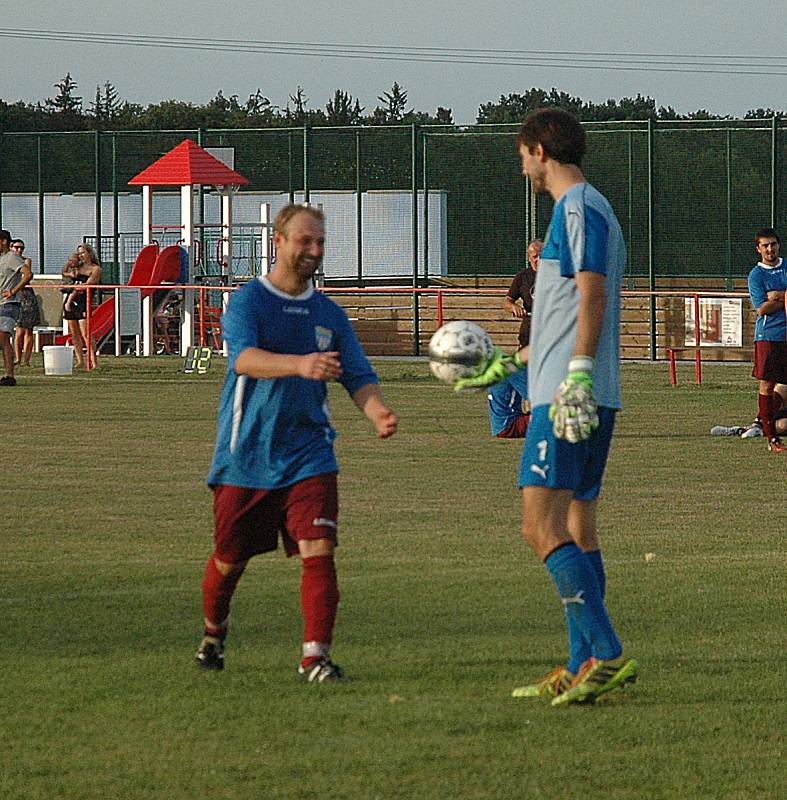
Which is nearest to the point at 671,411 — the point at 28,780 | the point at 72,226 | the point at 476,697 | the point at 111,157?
the point at 476,697

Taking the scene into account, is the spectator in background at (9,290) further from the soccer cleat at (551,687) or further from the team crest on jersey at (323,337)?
the soccer cleat at (551,687)

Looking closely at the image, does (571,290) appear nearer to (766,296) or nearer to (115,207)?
(766,296)

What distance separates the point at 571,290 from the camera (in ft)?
21.1

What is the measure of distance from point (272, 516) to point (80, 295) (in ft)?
84.6

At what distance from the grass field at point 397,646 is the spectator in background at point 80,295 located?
13.3 m

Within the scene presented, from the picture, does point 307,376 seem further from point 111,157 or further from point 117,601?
point 111,157

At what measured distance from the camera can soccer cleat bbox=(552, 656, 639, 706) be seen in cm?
646

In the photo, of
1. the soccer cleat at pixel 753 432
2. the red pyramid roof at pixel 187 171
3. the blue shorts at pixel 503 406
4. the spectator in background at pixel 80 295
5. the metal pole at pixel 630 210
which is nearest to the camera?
the blue shorts at pixel 503 406

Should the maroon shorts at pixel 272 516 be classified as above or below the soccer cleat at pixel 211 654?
above

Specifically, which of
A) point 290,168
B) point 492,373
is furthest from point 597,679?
point 290,168

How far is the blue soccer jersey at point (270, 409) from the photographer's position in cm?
691

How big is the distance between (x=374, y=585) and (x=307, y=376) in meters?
2.98

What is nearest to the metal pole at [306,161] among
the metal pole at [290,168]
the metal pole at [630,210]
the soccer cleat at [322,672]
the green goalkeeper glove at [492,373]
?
the metal pole at [290,168]

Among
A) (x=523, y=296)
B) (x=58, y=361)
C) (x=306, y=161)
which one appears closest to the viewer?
(x=523, y=296)
